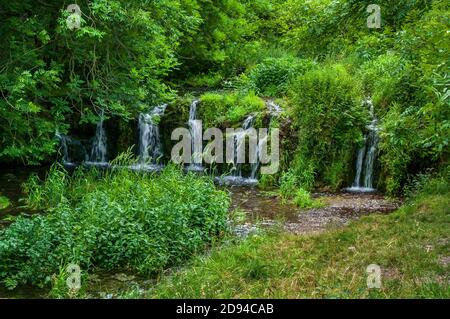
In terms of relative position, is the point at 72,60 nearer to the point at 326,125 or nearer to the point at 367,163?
the point at 326,125

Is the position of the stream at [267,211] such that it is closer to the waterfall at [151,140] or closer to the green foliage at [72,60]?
the green foliage at [72,60]

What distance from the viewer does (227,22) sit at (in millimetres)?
20000

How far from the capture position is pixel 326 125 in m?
13.9

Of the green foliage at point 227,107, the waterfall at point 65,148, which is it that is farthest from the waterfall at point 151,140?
the waterfall at point 65,148

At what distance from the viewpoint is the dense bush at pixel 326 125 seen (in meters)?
13.6

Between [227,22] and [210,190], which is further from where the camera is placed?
[227,22]

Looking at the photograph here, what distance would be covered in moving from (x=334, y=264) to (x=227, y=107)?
30.0 ft

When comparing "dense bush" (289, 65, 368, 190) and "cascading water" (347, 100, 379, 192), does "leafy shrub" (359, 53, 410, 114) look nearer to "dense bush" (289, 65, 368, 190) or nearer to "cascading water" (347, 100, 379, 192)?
"dense bush" (289, 65, 368, 190)
